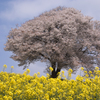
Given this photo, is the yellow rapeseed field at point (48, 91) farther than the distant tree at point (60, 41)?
No

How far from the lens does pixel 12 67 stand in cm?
1036

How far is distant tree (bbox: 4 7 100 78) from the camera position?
1355cm

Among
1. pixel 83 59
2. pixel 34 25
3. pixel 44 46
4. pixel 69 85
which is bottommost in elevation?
pixel 69 85

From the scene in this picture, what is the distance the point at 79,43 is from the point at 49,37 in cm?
393

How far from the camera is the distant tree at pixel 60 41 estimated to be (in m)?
13.5

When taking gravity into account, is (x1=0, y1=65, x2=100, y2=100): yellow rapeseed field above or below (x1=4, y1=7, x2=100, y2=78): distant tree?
below

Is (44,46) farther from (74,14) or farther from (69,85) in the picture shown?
(69,85)

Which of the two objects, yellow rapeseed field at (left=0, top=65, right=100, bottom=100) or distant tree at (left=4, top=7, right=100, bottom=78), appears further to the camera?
distant tree at (left=4, top=7, right=100, bottom=78)

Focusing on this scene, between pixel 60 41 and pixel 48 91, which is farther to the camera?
pixel 60 41

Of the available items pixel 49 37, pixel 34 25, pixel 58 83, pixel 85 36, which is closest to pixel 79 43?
pixel 85 36

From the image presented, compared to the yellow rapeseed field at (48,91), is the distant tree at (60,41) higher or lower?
higher

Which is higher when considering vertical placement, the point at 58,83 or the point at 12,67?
the point at 12,67

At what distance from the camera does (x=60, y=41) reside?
13.7 meters

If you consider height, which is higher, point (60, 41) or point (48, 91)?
point (60, 41)
